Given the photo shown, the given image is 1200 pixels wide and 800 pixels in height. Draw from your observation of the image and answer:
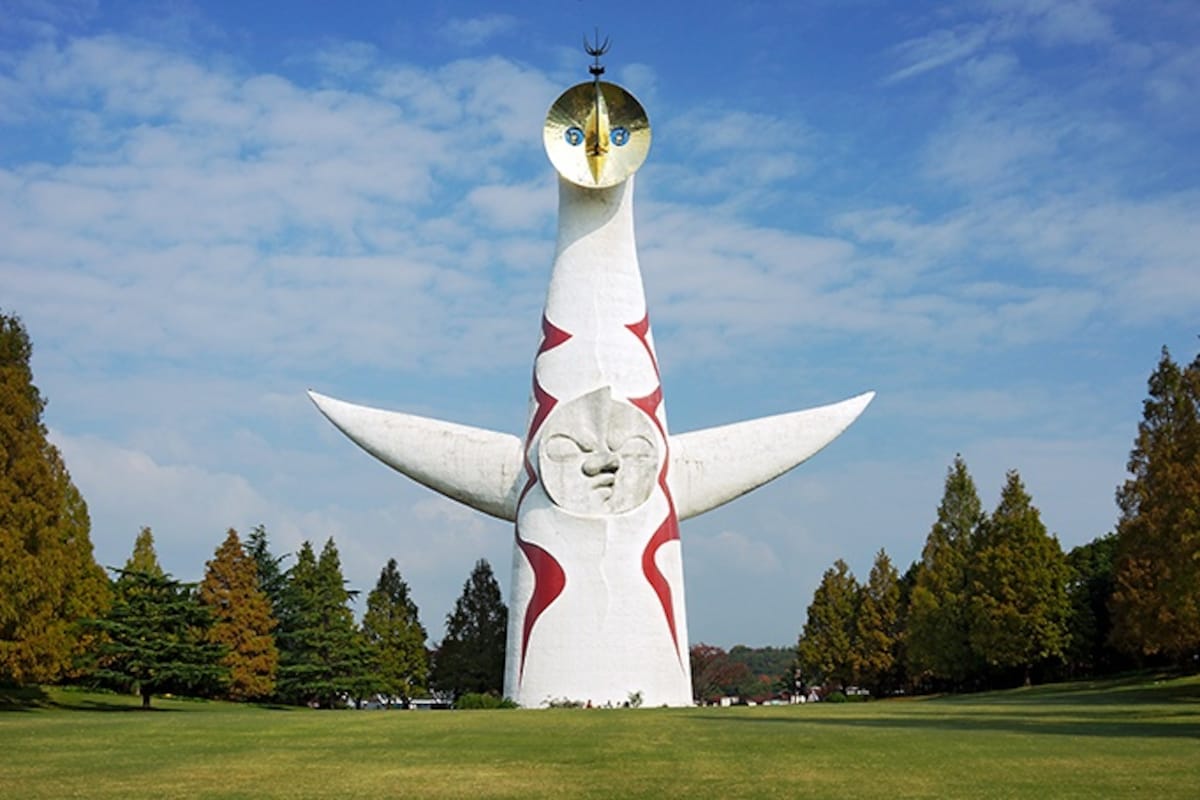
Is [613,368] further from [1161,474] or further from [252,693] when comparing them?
[252,693]

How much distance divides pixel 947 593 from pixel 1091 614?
499cm

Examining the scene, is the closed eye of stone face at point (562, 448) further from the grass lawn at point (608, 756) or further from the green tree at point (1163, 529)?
the green tree at point (1163, 529)

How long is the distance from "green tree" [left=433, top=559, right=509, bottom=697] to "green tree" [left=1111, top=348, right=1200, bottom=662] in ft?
63.9

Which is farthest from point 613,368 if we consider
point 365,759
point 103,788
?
point 103,788

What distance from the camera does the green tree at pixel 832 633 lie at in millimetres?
48125

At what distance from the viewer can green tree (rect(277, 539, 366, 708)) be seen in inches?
1629

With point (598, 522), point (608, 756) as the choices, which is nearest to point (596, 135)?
point (598, 522)

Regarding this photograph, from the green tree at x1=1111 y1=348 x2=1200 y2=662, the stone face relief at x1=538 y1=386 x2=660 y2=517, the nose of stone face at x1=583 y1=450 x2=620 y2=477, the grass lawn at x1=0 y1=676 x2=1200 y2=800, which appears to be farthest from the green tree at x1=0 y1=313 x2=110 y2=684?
the green tree at x1=1111 y1=348 x2=1200 y2=662

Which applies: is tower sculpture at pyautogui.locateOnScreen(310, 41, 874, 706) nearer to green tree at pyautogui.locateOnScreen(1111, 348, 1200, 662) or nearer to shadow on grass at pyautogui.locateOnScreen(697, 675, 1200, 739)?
shadow on grass at pyautogui.locateOnScreen(697, 675, 1200, 739)

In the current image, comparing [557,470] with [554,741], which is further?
[557,470]

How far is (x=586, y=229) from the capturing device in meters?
28.4

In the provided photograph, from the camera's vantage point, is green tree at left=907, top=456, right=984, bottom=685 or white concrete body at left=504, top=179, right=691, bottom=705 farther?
green tree at left=907, top=456, right=984, bottom=685

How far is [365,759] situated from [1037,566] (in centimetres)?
3196

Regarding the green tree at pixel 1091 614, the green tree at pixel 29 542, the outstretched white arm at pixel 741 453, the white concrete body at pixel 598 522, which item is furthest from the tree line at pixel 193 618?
the green tree at pixel 1091 614
